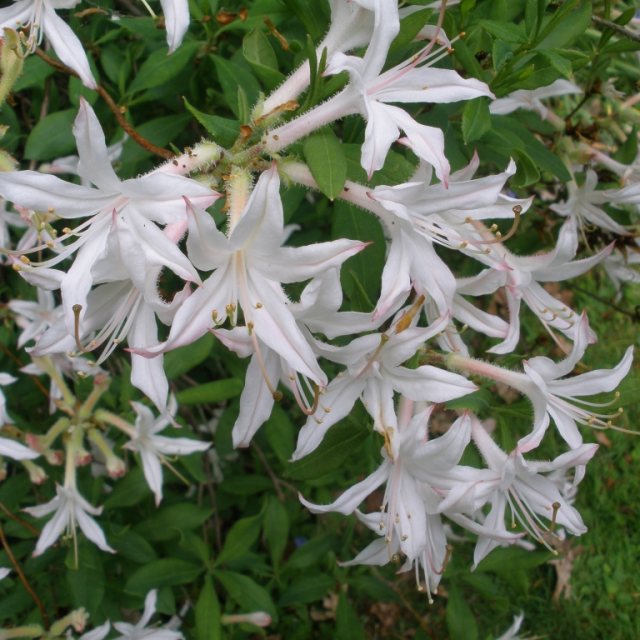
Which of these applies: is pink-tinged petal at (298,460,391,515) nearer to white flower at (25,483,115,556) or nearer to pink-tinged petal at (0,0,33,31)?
white flower at (25,483,115,556)

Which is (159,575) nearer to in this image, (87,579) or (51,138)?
(87,579)

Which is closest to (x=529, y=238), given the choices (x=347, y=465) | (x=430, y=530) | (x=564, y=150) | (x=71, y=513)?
(x=564, y=150)

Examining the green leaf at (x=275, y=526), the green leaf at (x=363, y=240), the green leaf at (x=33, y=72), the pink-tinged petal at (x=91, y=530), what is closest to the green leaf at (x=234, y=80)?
the green leaf at (x=363, y=240)

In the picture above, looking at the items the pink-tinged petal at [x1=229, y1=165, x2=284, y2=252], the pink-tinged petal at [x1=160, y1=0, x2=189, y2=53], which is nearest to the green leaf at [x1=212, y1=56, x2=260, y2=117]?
the pink-tinged petal at [x1=160, y1=0, x2=189, y2=53]

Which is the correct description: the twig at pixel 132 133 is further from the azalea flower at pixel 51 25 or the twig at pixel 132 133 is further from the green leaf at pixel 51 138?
the green leaf at pixel 51 138

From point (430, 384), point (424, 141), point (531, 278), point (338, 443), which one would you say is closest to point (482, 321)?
point (531, 278)

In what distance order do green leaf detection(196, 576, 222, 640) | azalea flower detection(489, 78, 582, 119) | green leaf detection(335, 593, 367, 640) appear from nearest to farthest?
azalea flower detection(489, 78, 582, 119)
green leaf detection(196, 576, 222, 640)
green leaf detection(335, 593, 367, 640)
